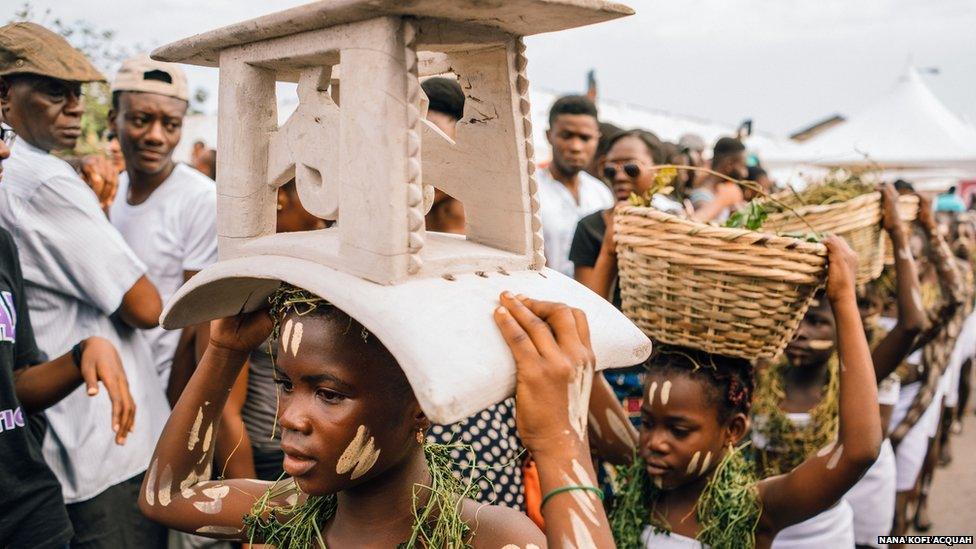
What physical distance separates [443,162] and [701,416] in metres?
1.49

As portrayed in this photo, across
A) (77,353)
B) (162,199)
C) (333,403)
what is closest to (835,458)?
(333,403)

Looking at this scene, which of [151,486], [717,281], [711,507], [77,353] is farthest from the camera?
[711,507]

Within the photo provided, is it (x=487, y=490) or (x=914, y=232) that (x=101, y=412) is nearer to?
(x=487, y=490)

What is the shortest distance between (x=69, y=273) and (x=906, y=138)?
1447 cm

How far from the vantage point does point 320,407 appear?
1.65 meters

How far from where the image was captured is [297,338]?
1.69 meters

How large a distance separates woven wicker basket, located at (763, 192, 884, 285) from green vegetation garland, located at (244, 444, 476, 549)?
4.98 ft

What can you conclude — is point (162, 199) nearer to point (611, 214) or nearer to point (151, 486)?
point (151, 486)

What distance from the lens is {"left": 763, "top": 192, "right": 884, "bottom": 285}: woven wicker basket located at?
2912mm

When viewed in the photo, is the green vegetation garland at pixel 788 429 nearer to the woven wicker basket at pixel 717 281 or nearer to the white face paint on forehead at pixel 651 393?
the white face paint on forehead at pixel 651 393

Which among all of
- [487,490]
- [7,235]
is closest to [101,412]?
[7,235]

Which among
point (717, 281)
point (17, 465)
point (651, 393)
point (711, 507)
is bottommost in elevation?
point (711, 507)

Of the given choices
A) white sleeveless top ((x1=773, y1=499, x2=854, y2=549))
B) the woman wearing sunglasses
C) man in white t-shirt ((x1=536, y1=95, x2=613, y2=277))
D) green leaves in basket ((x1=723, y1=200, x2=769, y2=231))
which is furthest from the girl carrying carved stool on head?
man in white t-shirt ((x1=536, y1=95, x2=613, y2=277))

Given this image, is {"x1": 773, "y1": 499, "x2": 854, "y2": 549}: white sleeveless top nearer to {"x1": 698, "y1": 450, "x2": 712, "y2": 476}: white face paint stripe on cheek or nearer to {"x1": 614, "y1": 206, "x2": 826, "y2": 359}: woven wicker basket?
{"x1": 698, "y1": 450, "x2": 712, "y2": 476}: white face paint stripe on cheek
